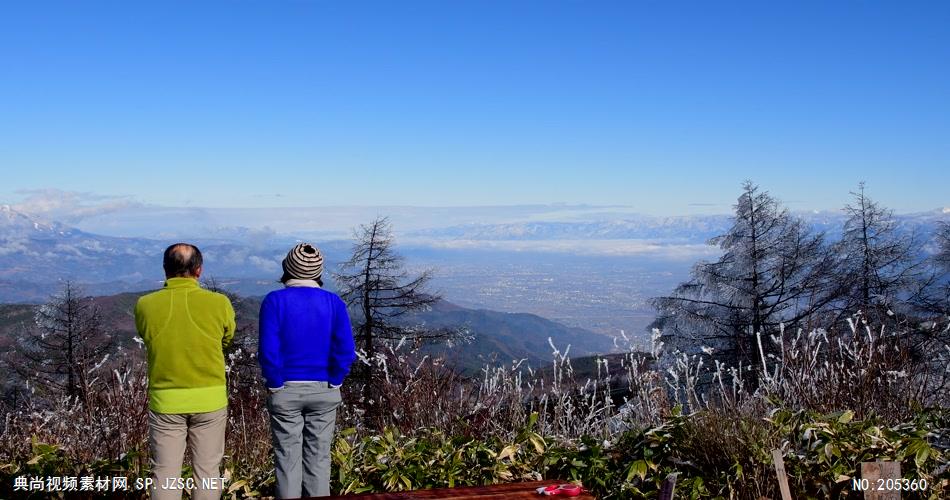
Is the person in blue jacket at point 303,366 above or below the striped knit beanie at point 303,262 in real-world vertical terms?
below

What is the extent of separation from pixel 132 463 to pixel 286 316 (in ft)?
5.57

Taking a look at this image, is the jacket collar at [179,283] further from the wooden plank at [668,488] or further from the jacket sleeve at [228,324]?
the wooden plank at [668,488]

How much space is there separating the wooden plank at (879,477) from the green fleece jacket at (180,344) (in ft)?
12.5

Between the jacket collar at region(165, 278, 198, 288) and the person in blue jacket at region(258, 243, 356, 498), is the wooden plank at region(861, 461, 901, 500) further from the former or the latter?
the jacket collar at region(165, 278, 198, 288)

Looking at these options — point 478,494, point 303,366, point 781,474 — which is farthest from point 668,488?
point 303,366

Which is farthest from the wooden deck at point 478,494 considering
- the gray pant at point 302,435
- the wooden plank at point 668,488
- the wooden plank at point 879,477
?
the wooden plank at point 879,477

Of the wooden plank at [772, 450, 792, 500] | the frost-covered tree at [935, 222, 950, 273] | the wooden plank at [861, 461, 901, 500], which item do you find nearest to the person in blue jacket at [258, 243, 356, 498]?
the wooden plank at [772, 450, 792, 500]

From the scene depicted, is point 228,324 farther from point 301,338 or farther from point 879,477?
point 879,477

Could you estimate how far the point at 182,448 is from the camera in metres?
3.92

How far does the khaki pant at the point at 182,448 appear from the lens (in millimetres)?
3855

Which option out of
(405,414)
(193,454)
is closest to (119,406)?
(193,454)

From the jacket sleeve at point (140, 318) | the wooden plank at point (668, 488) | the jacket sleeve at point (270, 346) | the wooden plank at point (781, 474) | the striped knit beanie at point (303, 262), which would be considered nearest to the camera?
the wooden plank at point (668, 488)

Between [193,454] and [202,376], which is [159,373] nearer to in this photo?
[202,376]

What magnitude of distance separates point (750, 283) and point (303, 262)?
745 inches
